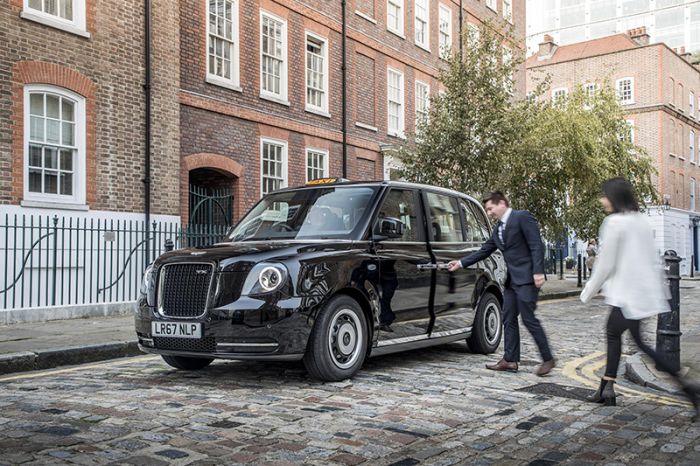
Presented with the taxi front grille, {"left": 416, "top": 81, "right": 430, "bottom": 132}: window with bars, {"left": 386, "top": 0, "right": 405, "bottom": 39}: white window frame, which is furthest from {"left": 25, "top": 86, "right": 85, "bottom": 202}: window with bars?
{"left": 416, "top": 81, "right": 430, "bottom": 132}: window with bars

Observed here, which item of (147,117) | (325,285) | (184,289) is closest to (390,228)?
(325,285)

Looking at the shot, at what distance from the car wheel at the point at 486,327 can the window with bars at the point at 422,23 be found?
17.9 m

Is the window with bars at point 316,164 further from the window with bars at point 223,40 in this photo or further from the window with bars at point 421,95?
the window with bars at point 421,95

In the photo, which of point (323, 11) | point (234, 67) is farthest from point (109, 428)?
point (323, 11)

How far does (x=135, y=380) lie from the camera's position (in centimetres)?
662

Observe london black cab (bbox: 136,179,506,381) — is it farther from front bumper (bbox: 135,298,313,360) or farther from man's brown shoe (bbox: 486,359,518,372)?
man's brown shoe (bbox: 486,359,518,372)

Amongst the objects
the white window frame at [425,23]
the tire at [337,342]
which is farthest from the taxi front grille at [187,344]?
the white window frame at [425,23]

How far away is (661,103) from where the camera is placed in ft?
145

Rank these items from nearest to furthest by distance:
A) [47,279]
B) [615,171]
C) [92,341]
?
[92,341]
[47,279]
[615,171]

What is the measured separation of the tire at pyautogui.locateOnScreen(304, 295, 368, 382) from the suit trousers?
1526 mm

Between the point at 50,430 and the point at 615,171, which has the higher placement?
the point at 615,171

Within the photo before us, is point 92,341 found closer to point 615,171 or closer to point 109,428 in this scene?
point 109,428

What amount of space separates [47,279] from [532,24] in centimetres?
7624

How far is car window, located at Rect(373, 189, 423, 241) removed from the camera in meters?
7.23
